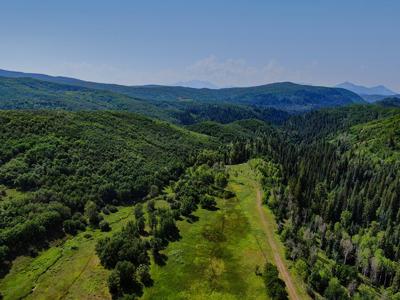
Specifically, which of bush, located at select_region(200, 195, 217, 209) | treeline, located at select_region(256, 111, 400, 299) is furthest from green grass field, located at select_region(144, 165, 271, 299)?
treeline, located at select_region(256, 111, 400, 299)

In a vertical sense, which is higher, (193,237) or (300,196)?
(300,196)

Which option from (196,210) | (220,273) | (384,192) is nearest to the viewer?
(220,273)

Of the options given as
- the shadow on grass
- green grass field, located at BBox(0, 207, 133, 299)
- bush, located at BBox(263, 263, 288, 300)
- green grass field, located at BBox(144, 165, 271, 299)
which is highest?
bush, located at BBox(263, 263, 288, 300)

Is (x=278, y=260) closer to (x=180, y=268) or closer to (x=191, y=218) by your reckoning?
(x=180, y=268)

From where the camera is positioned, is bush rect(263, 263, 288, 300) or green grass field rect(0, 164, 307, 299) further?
green grass field rect(0, 164, 307, 299)

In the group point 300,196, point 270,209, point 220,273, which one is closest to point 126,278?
point 220,273

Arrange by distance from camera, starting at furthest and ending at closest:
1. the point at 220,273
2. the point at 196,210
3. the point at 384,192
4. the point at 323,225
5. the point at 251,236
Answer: the point at 384,192
the point at 196,210
the point at 323,225
the point at 251,236
the point at 220,273

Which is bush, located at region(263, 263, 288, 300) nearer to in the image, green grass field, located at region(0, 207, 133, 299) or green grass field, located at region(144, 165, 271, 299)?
green grass field, located at region(144, 165, 271, 299)

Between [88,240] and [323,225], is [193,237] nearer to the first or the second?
[88,240]
